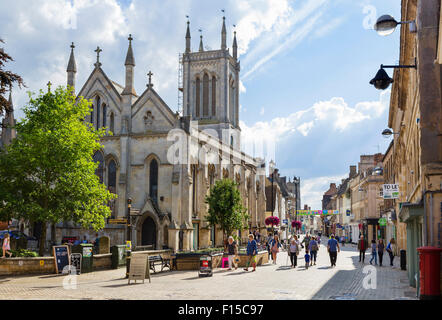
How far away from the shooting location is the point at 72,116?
23.9 m

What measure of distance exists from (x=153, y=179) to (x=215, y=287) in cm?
2388

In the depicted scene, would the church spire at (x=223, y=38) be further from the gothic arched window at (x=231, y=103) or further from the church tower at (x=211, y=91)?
the gothic arched window at (x=231, y=103)

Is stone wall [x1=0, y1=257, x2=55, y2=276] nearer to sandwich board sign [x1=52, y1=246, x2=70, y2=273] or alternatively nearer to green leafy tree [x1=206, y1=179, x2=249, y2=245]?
sandwich board sign [x1=52, y1=246, x2=70, y2=273]

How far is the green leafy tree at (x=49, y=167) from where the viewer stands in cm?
2255

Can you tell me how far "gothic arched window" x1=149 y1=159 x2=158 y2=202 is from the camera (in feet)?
126

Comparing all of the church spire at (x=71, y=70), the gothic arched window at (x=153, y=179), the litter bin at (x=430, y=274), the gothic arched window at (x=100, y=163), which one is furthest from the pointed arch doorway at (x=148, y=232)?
the litter bin at (x=430, y=274)

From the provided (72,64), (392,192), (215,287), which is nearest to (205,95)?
(72,64)

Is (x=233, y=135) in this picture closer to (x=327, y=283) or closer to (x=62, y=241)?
(x=62, y=241)

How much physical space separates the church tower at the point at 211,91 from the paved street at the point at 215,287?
42395 millimetres

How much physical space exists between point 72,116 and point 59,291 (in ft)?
37.8

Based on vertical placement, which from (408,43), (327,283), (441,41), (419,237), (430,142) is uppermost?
(408,43)

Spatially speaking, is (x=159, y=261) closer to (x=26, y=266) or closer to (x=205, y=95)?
(x=26, y=266)

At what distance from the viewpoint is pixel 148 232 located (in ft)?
124
